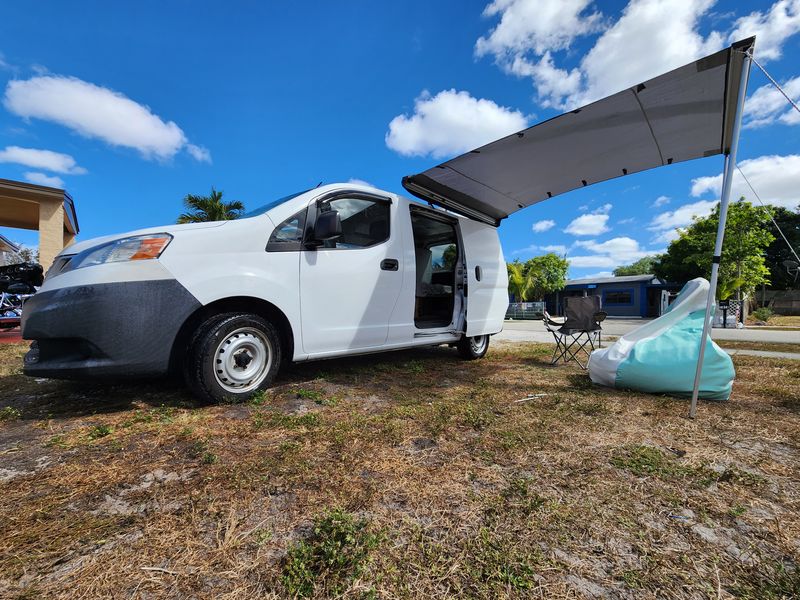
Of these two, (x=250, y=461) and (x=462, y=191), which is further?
(x=462, y=191)

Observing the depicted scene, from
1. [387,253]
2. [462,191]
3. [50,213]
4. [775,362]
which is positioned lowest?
[775,362]

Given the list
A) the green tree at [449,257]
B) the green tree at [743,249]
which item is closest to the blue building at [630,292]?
the green tree at [743,249]

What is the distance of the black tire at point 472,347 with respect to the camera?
5.24 metres

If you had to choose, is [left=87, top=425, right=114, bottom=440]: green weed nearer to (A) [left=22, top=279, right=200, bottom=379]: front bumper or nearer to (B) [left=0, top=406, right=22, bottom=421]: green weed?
(A) [left=22, top=279, right=200, bottom=379]: front bumper

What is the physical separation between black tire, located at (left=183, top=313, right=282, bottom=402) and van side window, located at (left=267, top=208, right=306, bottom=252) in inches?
24.1

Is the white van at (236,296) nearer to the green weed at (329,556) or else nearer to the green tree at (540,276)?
the green weed at (329,556)

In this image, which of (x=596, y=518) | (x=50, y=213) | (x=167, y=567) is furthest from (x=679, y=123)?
(x=50, y=213)

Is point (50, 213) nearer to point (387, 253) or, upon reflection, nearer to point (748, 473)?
point (387, 253)

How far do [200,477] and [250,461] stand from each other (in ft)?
0.76

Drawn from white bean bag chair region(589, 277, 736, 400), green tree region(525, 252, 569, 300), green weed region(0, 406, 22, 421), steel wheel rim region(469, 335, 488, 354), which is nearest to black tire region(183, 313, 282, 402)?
green weed region(0, 406, 22, 421)

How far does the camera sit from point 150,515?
4.60ft

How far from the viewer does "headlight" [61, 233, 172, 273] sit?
2486 mm

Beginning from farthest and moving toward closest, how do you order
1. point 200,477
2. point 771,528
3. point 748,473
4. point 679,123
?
1. point 679,123
2. point 748,473
3. point 200,477
4. point 771,528

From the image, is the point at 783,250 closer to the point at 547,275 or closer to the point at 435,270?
the point at 547,275
